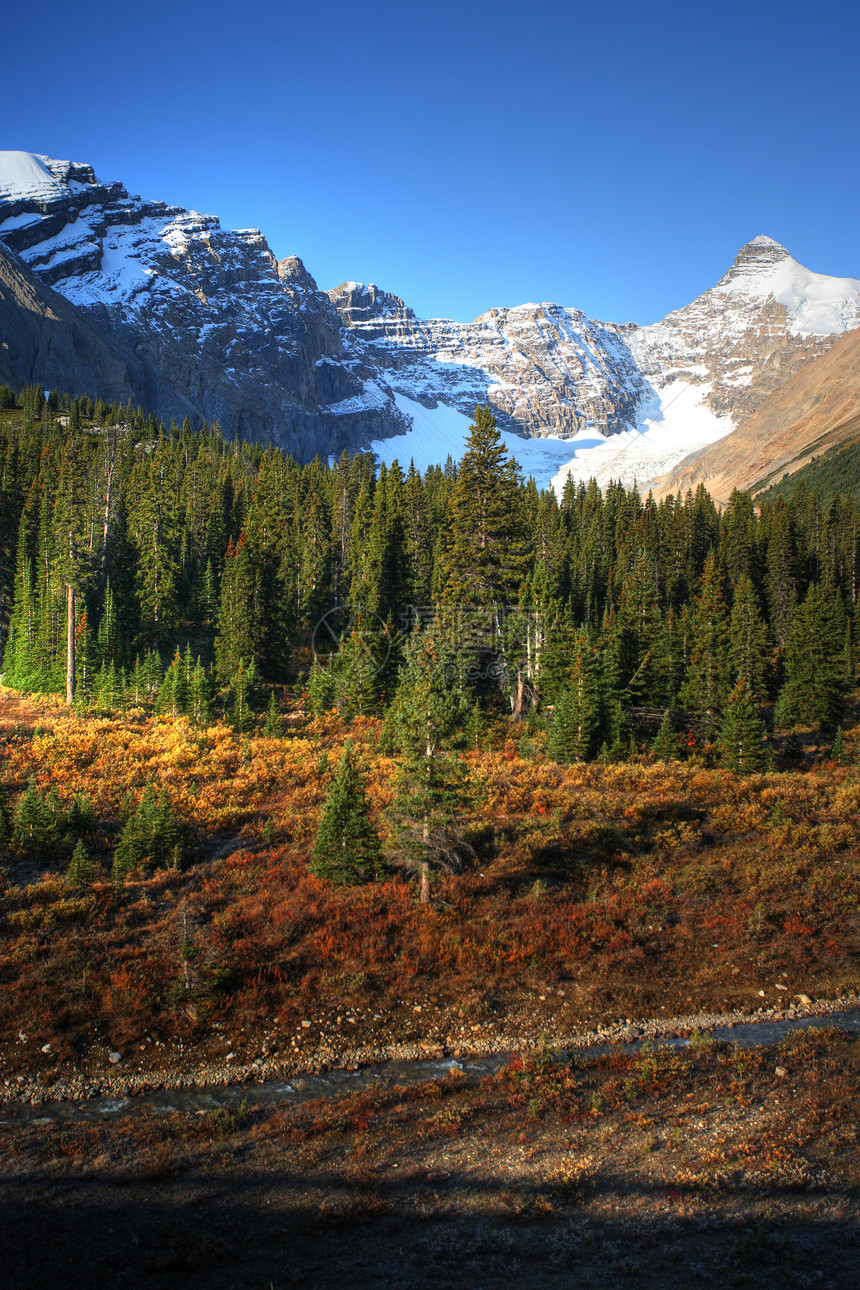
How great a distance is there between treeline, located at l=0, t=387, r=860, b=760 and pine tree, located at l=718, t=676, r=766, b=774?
21cm

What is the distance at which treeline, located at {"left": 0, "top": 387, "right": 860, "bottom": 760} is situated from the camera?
33.6 metres

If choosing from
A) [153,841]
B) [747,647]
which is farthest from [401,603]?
[153,841]

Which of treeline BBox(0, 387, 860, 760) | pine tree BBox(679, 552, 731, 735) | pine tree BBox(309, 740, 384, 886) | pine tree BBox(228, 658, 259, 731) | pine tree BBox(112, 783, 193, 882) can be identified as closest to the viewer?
pine tree BBox(309, 740, 384, 886)

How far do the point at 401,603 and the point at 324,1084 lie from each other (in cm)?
3357

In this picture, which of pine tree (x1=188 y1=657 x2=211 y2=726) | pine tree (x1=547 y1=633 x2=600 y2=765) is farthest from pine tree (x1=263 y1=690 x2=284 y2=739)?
pine tree (x1=547 y1=633 x2=600 y2=765)

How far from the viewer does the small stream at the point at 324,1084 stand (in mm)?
12406

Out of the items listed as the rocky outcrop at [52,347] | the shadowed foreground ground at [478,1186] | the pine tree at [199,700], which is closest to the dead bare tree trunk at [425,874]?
the shadowed foreground ground at [478,1186]

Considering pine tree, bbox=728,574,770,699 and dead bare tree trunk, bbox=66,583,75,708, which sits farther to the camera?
pine tree, bbox=728,574,770,699

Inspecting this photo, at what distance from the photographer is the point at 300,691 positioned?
42.4 meters

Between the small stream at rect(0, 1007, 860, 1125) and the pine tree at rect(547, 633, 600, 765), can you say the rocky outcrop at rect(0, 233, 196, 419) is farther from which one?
the small stream at rect(0, 1007, 860, 1125)

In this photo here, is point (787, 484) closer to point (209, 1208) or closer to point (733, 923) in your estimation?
point (733, 923)

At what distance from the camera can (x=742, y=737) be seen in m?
31.2

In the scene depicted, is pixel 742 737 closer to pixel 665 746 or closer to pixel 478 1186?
pixel 665 746

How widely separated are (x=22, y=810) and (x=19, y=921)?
6.04m
